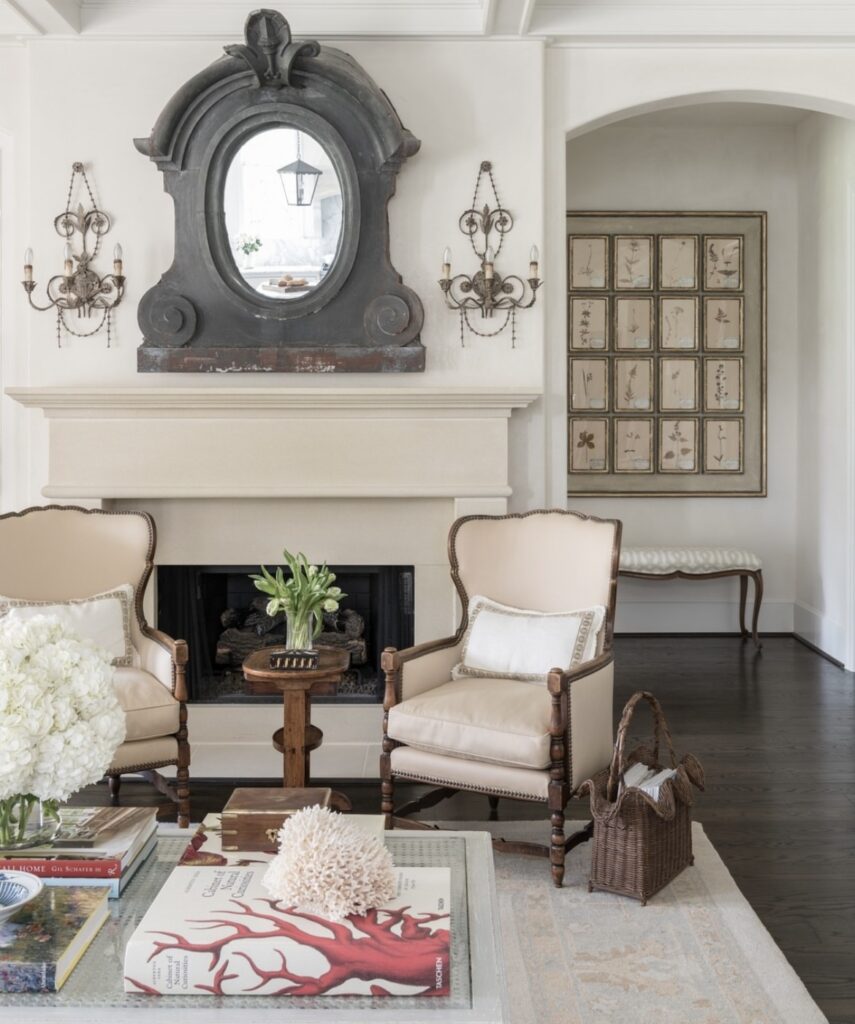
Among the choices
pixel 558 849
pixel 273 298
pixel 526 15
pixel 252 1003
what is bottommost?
pixel 558 849

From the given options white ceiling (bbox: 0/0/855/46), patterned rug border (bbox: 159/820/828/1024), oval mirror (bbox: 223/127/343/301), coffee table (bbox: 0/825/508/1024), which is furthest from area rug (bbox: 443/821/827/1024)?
white ceiling (bbox: 0/0/855/46)

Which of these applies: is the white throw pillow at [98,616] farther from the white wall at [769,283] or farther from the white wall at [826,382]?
the white wall at [826,382]

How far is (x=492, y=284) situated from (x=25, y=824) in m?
2.75

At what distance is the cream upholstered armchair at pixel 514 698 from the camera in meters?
3.05

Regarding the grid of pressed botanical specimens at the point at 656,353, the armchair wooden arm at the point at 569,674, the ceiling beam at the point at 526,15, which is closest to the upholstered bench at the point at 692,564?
the grid of pressed botanical specimens at the point at 656,353

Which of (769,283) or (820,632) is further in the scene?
(769,283)

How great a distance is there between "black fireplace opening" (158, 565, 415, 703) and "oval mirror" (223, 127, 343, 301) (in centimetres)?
116

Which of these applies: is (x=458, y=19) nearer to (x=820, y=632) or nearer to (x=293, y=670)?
(x=293, y=670)

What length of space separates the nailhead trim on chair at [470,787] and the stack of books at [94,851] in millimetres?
1133

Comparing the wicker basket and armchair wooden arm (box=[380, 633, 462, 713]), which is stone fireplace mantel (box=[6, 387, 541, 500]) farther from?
the wicker basket

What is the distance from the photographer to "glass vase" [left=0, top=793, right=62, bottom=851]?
1938 mm

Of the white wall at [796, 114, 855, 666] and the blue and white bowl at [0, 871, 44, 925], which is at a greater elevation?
the white wall at [796, 114, 855, 666]

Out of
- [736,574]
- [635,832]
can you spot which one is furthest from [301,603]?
[736,574]

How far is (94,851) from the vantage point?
2.04 meters
